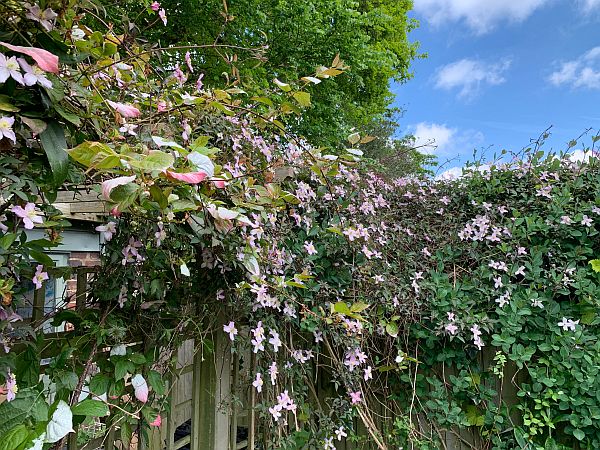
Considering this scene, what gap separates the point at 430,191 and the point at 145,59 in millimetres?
2001

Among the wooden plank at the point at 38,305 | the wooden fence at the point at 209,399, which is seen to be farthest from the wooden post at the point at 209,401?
the wooden plank at the point at 38,305

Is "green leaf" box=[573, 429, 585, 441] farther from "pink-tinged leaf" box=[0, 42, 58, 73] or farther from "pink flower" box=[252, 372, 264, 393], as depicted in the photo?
"pink-tinged leaf" box=[0, 42, 58, 73]

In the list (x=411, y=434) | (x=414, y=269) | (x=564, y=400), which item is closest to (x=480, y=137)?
(x=414, y=269)

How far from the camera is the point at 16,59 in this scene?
598mm

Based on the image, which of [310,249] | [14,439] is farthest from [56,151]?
[310,249]

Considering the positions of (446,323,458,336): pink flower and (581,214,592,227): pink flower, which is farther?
(581,214,592,227): pink flower

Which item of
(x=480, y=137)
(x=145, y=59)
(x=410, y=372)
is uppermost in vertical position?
(x=480, y=137)

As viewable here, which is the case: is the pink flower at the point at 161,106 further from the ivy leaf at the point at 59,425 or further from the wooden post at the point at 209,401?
the wooden post at the point at 209,401

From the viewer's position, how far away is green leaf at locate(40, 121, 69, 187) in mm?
628

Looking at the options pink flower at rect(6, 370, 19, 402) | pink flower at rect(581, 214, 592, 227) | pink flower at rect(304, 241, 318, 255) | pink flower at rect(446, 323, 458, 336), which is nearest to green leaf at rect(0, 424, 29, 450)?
pink flower at rect(6, 370, 19, 402)

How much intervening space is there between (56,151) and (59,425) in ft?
1.56

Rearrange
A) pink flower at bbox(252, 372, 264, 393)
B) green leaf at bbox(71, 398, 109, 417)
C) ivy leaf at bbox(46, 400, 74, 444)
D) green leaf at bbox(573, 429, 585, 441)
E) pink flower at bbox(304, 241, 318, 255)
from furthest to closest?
green leaf at bbox(573, 429, 585, 441), pink flower at bbox(304, 241, 318, 255), pink flower at bbox(252, 372, 264, 393), green leaf at bbox(71, 398, 109, 417), ivy leaf at bbox(46, 400, 74, 444)

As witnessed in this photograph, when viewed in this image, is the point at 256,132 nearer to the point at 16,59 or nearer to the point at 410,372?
the point at 16,59

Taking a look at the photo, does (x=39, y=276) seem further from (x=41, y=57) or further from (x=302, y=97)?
(x=302, y=97)
